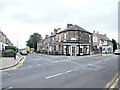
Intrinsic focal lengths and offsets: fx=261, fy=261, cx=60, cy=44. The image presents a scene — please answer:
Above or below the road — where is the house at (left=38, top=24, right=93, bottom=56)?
above

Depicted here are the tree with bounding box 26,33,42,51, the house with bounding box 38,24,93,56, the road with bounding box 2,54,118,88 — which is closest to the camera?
the road with bounding box 2,54,118,88

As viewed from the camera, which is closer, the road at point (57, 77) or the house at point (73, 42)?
the road at point (57, 77)

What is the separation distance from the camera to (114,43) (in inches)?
5143

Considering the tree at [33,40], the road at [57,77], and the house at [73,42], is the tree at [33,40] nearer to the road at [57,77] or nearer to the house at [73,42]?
the house at [73,42]

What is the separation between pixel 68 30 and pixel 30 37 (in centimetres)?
10269

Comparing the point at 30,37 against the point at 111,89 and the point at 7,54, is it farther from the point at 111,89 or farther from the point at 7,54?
the point at 111,89

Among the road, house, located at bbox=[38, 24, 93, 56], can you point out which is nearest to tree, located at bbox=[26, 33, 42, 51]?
house, located at bbox=[38, 24, 93, 56]

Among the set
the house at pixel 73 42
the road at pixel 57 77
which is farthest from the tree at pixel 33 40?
the road at pixel 57 77

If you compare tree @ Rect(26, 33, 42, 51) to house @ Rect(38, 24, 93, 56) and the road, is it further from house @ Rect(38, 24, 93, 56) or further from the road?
the road

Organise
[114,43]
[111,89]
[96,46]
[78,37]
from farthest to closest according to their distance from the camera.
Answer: [114,43]
[96,46]
[78,37]
[111,89]

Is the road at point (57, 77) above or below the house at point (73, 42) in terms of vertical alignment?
below

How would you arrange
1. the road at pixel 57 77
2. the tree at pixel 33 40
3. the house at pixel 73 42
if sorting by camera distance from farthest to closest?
the tree at pixel 33 40 < the house at pixel 73 42 < the road at pixel 57 77

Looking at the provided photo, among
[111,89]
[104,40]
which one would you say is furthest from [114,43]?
[111,89]

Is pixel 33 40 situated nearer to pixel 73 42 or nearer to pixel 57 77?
pixel 73 42
